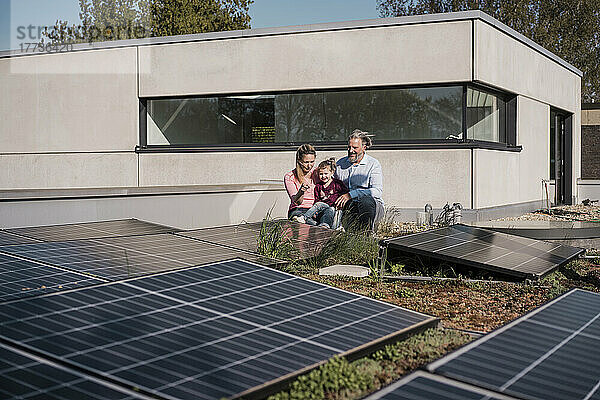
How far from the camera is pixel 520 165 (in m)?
19.9

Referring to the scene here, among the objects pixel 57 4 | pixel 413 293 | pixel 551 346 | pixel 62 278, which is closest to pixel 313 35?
pixel 413 293

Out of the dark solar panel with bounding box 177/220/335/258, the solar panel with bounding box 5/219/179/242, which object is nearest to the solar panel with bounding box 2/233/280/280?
the dark solar panel with bounding box 177/220/335/258

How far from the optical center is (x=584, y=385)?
3363 mm

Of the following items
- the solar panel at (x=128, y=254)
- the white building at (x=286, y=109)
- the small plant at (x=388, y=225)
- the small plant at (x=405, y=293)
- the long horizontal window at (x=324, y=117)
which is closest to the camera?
the solar panel at (x=128, y=254)

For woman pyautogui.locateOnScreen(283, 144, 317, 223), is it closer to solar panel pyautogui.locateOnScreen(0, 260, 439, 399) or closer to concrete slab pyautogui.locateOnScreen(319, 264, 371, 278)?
concrete slab pyautogui.locateOnScreen(319, 264, 371, 278)

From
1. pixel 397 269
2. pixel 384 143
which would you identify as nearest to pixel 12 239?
pixel 397 269

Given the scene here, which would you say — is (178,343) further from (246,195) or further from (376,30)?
(376,30)

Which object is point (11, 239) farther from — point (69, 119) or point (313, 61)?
point (69, 119)

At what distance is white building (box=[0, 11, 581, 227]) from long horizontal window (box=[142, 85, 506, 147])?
0.11ft

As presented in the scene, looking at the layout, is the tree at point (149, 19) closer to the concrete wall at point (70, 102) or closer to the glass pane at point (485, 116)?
the concrete wall at point (70, 102)

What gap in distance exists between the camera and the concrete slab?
8.02m

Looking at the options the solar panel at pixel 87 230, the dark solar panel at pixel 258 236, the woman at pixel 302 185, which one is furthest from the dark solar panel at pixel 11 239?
the woman at pixel 302 185

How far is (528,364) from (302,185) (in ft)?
24.9

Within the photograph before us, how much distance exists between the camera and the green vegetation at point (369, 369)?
3.53 m
